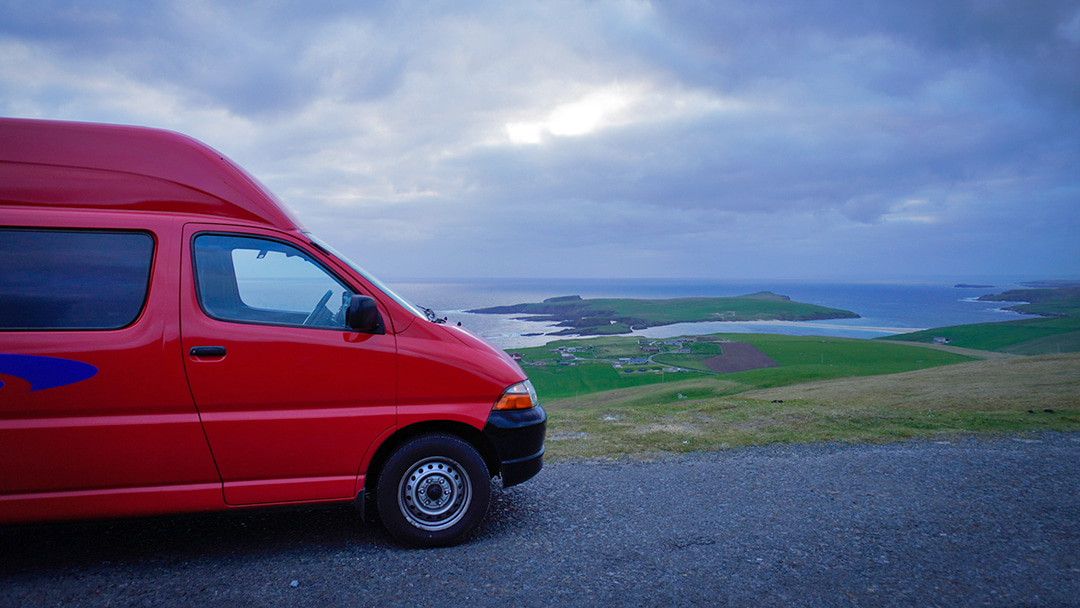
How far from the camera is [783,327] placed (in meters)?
103

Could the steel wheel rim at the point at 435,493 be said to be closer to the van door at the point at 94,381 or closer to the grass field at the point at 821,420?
the van door at the point at 94,381

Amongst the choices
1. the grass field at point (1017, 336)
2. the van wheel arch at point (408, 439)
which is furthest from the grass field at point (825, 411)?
the grass field at point (1017, 336)

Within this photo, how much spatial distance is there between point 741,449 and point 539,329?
78.8 meters

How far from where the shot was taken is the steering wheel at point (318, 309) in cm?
418

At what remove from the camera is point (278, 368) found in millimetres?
3959

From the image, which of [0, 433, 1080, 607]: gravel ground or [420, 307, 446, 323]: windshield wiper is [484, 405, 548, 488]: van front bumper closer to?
[0, 433, 1080, 607]: gravel ground

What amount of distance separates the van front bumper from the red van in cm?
2

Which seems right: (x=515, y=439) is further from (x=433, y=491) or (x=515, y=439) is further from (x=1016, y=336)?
(x=1016, y=336)

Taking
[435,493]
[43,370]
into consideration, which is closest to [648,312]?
[435,493]

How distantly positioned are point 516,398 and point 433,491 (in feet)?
3.22

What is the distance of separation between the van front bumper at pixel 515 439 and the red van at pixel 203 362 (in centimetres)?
2

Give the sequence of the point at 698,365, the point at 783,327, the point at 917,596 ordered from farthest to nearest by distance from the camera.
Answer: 1. the point at 783,327
2. the point at 698,365
3. the point at 917,596

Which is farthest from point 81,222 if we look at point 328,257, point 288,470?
point 288,470

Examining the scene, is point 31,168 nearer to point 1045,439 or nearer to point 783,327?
point 1045,439
